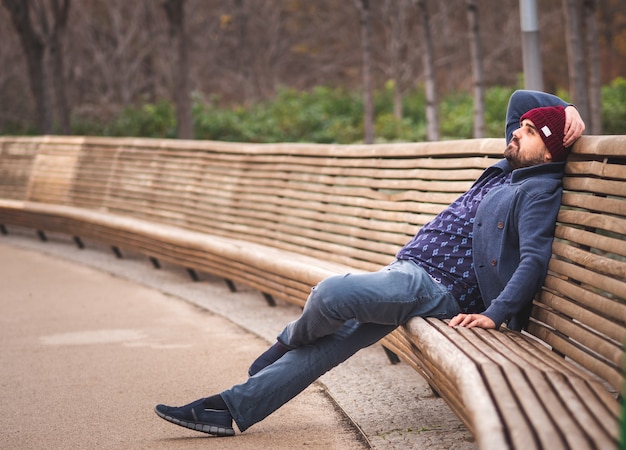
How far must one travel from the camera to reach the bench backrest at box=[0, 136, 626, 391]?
366 centimetres

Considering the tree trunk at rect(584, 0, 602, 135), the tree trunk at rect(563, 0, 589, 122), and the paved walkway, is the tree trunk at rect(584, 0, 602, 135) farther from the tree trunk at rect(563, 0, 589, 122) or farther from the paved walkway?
the paved walkway

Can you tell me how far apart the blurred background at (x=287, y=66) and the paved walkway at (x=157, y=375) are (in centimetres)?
487

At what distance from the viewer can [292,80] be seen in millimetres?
40188

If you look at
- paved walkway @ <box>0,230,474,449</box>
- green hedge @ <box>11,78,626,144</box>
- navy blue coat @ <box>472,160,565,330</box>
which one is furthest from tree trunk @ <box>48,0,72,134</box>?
navy blue coat @ <box>472,160,565,330</box>

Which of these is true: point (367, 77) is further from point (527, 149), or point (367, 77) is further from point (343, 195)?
point (527, 149)

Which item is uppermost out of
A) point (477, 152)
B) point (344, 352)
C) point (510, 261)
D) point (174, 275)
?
point (477, 152)

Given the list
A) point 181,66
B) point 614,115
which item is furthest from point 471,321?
point 614,115

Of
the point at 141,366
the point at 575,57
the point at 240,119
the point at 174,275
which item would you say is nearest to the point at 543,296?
the point at 141,366

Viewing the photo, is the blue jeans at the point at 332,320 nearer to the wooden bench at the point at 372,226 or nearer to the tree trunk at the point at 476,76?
the wooden bench at the point at 372,226

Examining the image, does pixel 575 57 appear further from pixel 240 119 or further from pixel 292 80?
pixel 292 80

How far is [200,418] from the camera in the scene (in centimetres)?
430

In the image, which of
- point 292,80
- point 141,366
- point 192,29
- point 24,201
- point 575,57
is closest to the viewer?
point 141,366

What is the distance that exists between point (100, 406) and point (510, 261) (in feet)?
6.89

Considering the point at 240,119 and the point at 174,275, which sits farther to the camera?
the point at 240,119
